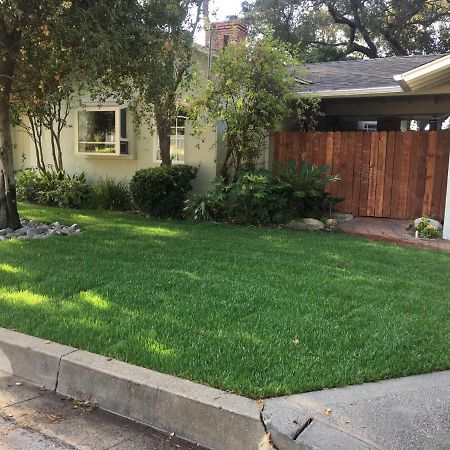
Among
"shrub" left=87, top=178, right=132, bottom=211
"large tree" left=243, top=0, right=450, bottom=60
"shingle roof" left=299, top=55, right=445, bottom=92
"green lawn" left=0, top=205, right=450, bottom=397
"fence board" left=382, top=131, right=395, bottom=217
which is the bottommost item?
"green lawn" left=0, top=205, right=450, bottom=397

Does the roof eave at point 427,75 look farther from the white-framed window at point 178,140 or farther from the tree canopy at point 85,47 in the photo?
the white-framed window at point 178,140

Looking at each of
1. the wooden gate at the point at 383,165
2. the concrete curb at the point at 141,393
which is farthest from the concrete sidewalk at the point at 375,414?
the wooden gate at the point at 383,165

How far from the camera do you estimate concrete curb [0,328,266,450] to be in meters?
3.05

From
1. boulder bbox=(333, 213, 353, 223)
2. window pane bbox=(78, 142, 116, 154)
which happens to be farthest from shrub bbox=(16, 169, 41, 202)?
boulder bbox=(333, 213, 353, 223)

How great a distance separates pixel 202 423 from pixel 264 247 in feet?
15.9

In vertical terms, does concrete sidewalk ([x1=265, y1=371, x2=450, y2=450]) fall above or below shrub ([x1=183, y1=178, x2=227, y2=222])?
below

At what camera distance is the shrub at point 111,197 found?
1245 centimetres

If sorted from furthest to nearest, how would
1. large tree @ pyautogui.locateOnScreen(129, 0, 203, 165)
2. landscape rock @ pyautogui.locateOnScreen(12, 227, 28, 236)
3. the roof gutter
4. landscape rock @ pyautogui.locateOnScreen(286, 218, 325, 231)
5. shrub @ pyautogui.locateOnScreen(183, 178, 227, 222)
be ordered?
the roof gutter → shrub @ pyautogui.locateOnScreen(183, 178, 227, 222) → landscape rock @ pyautogui.locateOnScreen(286, 218, 325, 231) → landscape rock @ pyautogui.locateOnScreen(12, 227, 28, 236) → large tree @ pyautogui.locateOnScreen(129, 0, 203, 165)

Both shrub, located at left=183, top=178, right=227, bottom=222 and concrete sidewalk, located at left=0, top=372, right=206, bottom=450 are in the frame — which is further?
shrub, located at left=183, top=178, right=227, bottom=222

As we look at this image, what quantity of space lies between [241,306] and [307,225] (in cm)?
532

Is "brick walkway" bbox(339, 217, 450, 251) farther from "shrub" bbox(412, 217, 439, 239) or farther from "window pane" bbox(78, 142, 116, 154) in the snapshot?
"window pane" bbox(78, 142, 116, 154)

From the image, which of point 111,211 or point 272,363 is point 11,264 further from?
point 111,211

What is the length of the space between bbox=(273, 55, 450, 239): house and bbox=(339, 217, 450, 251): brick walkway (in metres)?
0.43

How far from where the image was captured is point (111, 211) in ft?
39.8
